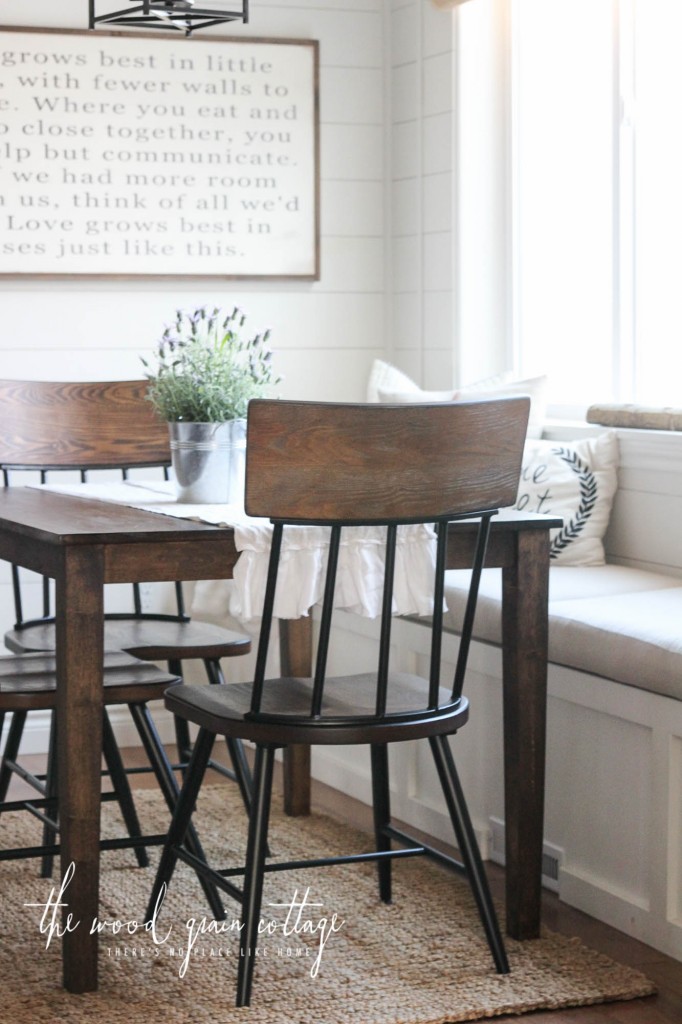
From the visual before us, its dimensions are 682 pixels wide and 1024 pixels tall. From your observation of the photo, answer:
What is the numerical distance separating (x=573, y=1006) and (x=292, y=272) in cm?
251

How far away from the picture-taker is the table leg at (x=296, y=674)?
131 inches

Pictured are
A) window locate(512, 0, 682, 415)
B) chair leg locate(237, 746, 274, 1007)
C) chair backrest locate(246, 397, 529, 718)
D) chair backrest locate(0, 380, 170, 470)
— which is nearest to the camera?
chair backrest locate(246, 397, 529, 718)

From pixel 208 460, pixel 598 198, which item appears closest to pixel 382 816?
pixel 208 460

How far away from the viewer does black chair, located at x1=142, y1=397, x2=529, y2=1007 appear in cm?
209

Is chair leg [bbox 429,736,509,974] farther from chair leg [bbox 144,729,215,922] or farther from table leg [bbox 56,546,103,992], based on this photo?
table leg [bbox 56,546,103,992]

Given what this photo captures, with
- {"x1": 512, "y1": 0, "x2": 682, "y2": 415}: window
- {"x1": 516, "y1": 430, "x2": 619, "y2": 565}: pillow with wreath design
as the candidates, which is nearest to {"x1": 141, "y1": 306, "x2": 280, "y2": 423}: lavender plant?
{"x1": 516, "y1": 430, "x2": 619, "y2": 565}: pillow with wreath design

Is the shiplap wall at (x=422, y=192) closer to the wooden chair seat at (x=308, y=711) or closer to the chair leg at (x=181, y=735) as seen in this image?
the chair leg at (x=181, y=735)

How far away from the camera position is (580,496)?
3359mm

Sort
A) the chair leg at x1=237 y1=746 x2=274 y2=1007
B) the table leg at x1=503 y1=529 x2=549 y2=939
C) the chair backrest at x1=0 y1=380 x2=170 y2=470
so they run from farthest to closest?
1. the chair backrest at x1=0 y1=380 x2=170 y2=470
2. the table leg at x1=503 y1=529 x2=549 y2=939
3. the chair leg at x1=237 y1=746 x2=274 y2=1007

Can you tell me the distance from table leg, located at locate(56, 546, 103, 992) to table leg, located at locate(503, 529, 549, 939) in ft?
2.43

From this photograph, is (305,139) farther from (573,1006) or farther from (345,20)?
(573,1006)

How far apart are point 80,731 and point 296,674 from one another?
114cm

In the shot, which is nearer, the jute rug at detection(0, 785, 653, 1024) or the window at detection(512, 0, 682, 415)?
the jute rug at detection(0, 785, 653, 1024)

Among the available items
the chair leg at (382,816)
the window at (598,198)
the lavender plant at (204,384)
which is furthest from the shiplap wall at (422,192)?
the chair leg at (382,816)
